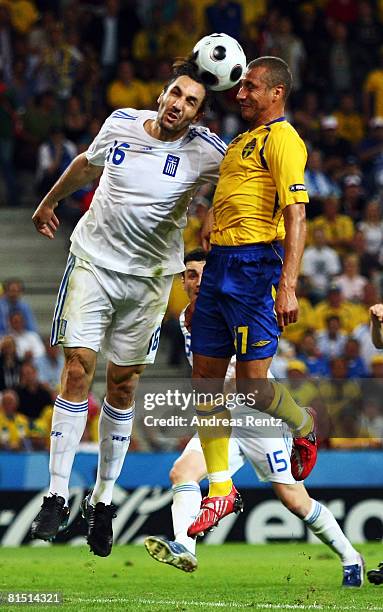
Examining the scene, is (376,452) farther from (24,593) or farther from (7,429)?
(24,593)

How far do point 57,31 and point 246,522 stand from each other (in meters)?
→ 9.07

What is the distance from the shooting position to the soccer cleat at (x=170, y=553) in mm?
9336

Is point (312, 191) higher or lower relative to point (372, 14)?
lower

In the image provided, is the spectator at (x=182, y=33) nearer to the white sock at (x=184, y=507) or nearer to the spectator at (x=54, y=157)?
the spectator at (x=54, y=157)

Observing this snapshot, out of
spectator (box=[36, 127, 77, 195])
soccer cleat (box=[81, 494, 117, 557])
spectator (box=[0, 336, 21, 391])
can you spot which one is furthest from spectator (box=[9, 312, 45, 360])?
soccer cleat (box=[81, 494, 117, 557])

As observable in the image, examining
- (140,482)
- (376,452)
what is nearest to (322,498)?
(376,452)

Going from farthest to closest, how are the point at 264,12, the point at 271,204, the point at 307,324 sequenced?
the point at 264,12 < the point at 307,324 < the point at 271,204

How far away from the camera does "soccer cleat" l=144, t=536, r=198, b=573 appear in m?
9.34

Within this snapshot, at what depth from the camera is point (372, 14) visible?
22922 mm

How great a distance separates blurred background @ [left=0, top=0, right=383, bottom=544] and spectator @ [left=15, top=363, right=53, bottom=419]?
13mm

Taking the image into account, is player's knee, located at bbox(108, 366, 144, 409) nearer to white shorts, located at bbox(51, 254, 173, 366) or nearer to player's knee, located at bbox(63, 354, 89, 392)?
white shorts, located at bbox(51, 254, 173, 366)

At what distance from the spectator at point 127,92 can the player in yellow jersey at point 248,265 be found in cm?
1124

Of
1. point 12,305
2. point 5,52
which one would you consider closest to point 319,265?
point 12,305

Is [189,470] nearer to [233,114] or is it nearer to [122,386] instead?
[122,386]
